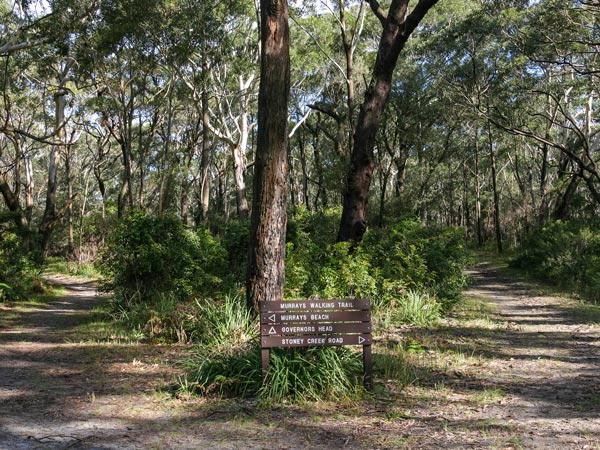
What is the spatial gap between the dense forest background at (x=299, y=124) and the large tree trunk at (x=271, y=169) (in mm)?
530

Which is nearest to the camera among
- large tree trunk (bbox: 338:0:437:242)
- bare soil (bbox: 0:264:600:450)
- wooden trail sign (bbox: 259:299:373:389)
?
bare soil (bbox: 0:264:600:450)

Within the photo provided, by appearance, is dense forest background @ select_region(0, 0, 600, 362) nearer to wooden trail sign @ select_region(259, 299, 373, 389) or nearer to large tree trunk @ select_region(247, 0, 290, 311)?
large tree trunk @ select_region(247, 0, 290, 311)

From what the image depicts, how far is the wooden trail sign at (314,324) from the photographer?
5539mm

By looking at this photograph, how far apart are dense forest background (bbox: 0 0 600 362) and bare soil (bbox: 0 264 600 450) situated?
5.77 ft

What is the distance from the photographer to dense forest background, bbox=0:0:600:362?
36.4 ft

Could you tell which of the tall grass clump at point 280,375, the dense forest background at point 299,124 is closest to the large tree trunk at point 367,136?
the dense forest background at point 299,124

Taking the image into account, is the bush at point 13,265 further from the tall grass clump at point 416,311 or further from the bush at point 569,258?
the bush at point 569,258

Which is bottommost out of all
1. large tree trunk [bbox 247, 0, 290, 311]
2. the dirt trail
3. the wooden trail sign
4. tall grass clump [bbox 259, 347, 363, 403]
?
the dirt trail

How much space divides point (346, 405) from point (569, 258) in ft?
44.9

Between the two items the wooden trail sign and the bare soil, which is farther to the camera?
the wooden trail sign

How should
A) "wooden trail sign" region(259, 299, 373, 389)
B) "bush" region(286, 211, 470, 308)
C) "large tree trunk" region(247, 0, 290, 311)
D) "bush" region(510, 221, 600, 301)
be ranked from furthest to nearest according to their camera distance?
"bush" region(510, 221, 600, 301) < "bush" region(286, 211, 470, 308) < "large tree trunk" region(247, 0, 290, 311) < "wooden trail sign" region(259, 299, 373, 389)

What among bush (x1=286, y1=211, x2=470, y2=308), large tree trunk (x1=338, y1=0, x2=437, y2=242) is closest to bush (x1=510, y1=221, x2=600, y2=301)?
bush (x1=286, y1=211, x2=470, y2=308)

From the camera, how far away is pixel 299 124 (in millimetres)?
28641

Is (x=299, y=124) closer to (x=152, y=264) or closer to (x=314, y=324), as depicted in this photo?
(x=152, y=264)
